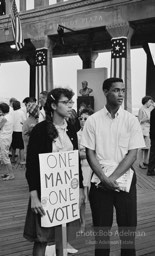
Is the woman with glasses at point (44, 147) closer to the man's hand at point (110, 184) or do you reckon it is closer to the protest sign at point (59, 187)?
the protest sign at point (59, 187)

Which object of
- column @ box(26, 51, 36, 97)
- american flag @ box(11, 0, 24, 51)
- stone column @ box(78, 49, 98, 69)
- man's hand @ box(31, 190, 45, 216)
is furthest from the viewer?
column @ box(26, 51, 36, 97)

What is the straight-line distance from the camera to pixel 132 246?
280 cm

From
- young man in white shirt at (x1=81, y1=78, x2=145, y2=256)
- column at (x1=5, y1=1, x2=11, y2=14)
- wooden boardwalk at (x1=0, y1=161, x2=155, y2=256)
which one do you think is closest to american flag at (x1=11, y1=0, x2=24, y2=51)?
column at (x1=5, y1=1, x2=11, y2=14)

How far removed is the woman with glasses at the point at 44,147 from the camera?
8.75 ft

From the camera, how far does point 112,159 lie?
9.05 feet

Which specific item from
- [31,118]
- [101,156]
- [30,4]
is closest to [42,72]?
[30,4]

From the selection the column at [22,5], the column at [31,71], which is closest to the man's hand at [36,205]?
the column at [22,5]

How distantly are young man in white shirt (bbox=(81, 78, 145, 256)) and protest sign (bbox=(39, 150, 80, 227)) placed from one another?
5.6 inches

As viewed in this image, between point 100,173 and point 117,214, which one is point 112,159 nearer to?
point 100,173

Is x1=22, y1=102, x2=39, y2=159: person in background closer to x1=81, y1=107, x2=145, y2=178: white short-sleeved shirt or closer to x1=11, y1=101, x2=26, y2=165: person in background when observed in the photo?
x1=11, y1=101, x2=26, y2=165: person in background

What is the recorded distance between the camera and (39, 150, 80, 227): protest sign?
2.61 meters

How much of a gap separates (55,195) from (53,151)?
32cm

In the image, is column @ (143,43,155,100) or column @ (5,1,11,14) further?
column @ (143,43,155,100)

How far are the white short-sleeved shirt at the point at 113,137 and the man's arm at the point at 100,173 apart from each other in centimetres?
4
